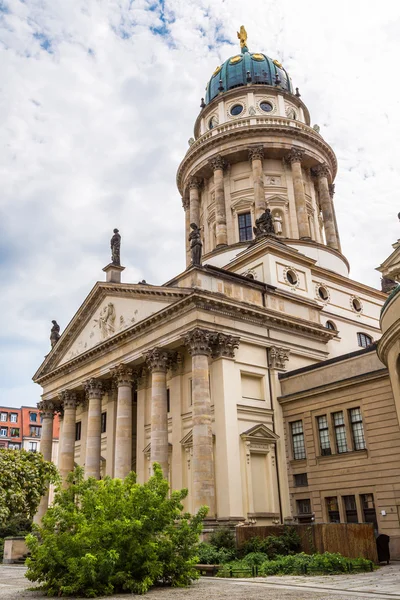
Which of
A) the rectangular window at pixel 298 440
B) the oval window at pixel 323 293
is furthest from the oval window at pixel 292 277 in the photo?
the rectangular window at pixel 298 440

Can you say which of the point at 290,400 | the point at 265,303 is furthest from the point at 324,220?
the point at 290,400

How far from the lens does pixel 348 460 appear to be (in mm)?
30578

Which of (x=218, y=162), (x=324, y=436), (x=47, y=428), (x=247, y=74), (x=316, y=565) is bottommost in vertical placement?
(x=316, y=565)

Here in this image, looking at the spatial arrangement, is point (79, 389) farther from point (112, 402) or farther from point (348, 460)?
point (348, 460)

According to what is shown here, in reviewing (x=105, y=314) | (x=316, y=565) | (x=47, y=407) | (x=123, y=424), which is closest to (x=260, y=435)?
(x=123, y=424)

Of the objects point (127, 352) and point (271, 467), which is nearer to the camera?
point (271, 467)

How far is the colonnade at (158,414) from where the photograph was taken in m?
29.8

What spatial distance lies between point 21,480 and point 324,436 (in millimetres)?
16256

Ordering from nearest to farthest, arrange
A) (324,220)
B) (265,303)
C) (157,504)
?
(157,504) → (265,303) → (324,220)

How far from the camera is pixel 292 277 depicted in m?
41.3

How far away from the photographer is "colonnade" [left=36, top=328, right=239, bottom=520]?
29.8m

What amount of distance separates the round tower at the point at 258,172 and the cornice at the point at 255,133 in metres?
0.08

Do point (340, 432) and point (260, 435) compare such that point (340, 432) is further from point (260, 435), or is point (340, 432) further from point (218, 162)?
point (218, 162)

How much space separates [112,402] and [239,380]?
39.9ft
